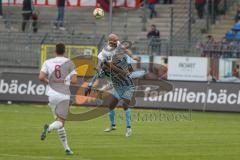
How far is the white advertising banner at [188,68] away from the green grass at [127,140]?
5985mm

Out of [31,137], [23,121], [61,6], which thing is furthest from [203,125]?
[61,6]

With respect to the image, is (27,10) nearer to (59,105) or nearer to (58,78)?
(58,78)

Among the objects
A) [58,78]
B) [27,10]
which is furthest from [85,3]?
[58,78]

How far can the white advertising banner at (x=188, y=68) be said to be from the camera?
3641 centimetres

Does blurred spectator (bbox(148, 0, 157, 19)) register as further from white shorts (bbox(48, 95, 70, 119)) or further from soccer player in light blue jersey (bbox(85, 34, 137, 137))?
white shorts (bbox(48, 95, 70, 119))

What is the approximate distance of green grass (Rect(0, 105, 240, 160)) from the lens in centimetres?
1811

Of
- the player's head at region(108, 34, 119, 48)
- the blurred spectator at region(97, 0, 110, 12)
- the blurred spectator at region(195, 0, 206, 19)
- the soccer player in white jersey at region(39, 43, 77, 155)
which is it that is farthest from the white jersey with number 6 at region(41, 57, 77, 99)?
the blurred spectator at region(97, 0, 110, 12)

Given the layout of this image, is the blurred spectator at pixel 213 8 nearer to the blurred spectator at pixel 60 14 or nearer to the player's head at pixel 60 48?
the blurred spectator at pixel 60 14

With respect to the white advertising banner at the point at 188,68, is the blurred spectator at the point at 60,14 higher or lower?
higher

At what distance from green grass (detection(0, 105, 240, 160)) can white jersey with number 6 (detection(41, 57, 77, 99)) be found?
1299 millimetres

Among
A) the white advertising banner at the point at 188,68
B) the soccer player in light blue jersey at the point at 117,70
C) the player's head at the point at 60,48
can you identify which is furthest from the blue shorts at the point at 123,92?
the white advertising banner at the point at 188,68

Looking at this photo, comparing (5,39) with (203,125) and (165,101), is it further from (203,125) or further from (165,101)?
(203,125)

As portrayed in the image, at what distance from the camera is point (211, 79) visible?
1409 inches

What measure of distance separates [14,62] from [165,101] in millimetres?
8569
